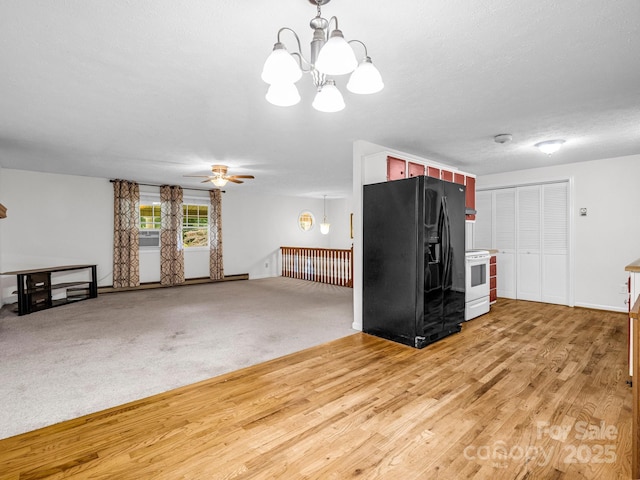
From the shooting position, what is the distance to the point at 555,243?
5332mm

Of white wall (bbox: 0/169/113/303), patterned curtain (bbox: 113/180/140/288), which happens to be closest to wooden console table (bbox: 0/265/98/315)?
white wall (bbox: 0/169/113/303)

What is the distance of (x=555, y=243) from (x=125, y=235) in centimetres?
836

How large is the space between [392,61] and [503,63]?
30.1 inches

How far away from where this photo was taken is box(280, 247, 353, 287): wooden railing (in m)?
7.62

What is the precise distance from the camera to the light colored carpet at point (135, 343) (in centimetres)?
241

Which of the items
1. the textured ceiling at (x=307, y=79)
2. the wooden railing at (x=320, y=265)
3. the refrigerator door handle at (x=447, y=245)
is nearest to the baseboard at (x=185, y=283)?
the wooden railing at (x=320, y=265)

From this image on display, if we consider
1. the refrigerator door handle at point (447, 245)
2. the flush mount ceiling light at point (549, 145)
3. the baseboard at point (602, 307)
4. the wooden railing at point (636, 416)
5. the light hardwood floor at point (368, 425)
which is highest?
the flush mount ceiling light at point (549, 145)

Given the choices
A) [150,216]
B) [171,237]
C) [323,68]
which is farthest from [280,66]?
[150,216]

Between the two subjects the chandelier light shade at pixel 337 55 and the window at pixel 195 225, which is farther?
the window at pixel 195 225

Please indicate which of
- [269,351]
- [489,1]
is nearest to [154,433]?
[269,351]

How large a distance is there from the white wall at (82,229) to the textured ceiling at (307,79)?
60.9 inches

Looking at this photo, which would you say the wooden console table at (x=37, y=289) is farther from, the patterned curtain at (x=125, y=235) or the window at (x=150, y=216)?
the window at (x=150, y=216)

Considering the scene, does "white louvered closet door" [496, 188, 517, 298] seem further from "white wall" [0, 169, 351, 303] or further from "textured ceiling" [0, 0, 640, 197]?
"white wall" [0, 169, 351, 303]

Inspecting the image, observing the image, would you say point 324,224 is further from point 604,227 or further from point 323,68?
point 323,68
